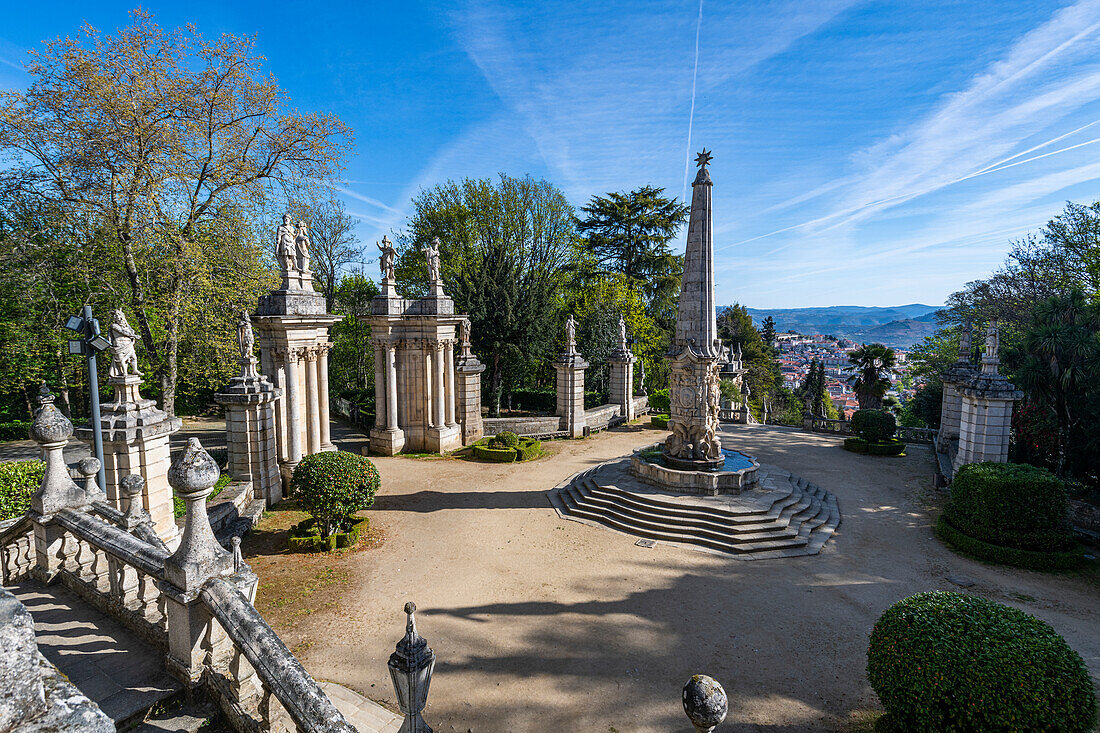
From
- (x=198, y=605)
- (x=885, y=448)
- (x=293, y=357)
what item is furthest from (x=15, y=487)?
(x=885, y=448)

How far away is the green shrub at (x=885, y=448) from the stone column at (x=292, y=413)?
2280cm

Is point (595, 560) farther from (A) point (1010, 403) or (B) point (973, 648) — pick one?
(A) point (1010, 403)

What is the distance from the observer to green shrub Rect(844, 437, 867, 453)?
2258cm

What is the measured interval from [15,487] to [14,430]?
1929 cm

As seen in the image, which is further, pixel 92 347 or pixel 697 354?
pixel 697 354

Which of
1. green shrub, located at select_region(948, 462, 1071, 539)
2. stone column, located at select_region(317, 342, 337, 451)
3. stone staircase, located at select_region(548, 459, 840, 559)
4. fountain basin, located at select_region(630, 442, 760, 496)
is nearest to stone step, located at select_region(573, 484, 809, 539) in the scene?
stone staircase, located at select_region(548, 459, 840, 559)

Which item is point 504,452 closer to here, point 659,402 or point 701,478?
point 701,478

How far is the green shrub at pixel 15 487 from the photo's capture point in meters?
10.4

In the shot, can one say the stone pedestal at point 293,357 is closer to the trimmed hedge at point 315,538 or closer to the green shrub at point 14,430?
the trimmed hedge at point 315,538

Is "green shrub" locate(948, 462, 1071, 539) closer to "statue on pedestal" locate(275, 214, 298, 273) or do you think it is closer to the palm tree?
"statue on pedestal" locate(275, 214, 298, 273)

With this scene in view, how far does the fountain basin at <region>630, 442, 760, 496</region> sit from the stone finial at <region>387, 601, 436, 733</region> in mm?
11595

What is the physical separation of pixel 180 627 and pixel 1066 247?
34216 millimetres

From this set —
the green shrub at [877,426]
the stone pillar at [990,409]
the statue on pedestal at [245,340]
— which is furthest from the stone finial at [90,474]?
the green shrub at [877,426]

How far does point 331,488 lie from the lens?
12.1 m
